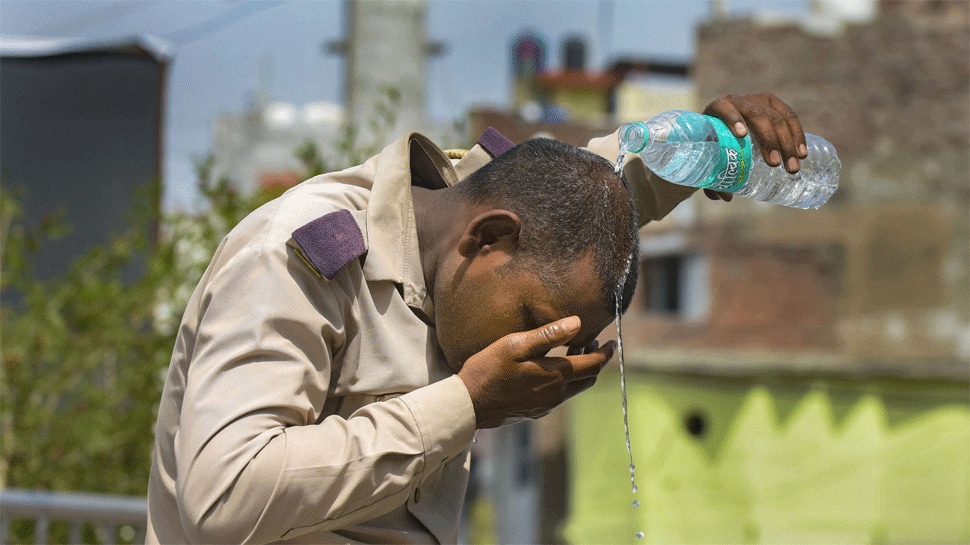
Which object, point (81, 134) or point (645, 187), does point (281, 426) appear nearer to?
point (645, 187)

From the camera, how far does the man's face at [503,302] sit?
6.36 feet

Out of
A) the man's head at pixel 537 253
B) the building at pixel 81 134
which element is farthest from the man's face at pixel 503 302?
the building at pixel 81 134

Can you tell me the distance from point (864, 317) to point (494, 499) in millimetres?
6045

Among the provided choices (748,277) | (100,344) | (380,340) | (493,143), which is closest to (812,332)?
(748,277)

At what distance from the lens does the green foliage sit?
431 cm

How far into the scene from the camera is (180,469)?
177 cm

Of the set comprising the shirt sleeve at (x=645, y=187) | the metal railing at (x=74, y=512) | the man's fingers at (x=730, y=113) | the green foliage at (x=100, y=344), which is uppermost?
the man's fingers at (x=730, y=113)

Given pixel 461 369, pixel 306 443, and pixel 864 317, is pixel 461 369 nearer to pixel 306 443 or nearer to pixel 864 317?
pixel 306 443

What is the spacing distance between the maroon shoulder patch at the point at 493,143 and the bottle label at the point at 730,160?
473 millimetres

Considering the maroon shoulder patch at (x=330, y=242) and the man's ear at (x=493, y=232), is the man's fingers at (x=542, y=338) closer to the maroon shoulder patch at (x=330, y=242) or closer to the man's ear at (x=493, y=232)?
the man's ear at (x=493, y=232)

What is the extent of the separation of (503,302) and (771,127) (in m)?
0.81

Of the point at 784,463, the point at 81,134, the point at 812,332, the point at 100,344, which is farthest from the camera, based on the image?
the point at 812,332

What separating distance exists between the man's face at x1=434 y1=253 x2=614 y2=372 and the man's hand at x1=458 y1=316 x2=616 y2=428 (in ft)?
0.22

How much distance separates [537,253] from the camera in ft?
6.41
